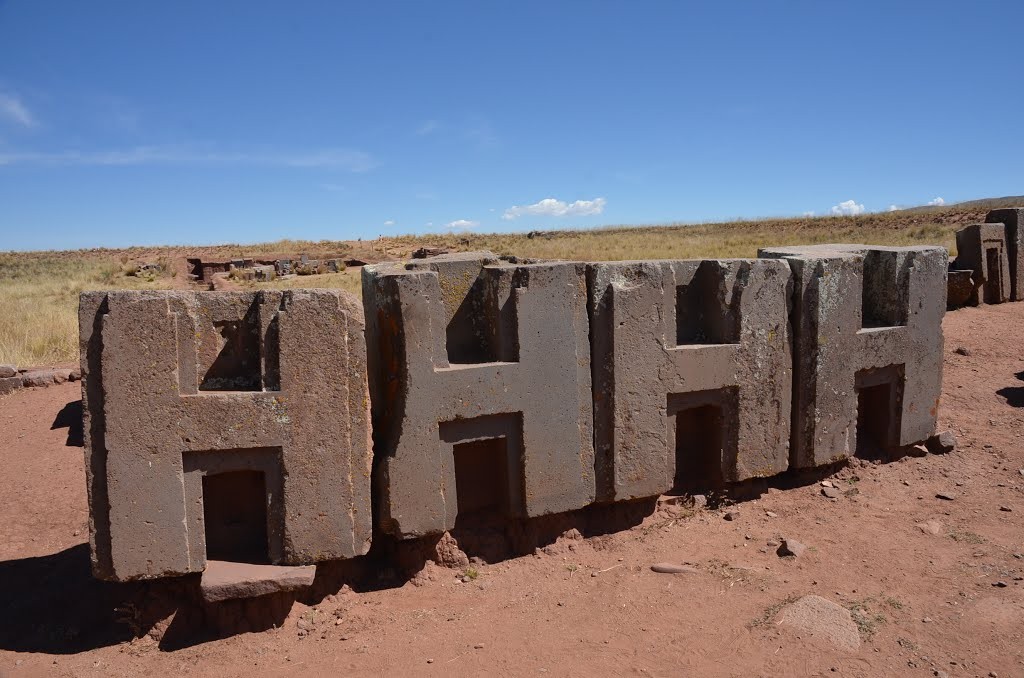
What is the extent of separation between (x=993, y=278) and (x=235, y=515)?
1298 centimetres

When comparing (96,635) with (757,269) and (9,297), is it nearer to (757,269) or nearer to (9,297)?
(757,269)

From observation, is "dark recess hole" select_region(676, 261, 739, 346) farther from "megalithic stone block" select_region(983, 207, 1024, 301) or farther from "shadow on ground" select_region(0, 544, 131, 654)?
"megalithic stone block" select_region(983, 207, 1024, 301)

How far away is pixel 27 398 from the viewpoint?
9.02 m

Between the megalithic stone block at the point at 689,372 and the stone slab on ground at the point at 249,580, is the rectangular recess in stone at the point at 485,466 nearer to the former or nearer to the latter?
the megalithic stone block at the point at 689,372

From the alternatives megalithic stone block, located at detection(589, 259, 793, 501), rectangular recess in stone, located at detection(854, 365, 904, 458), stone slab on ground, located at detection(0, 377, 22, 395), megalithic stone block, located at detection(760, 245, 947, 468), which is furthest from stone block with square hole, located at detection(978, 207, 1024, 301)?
stone slab on ground, located at detection(0, 377, 22, 395)

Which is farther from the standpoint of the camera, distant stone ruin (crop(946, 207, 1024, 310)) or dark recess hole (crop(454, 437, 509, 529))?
distant stone ruin (crop(946, 207, 1024, 310))

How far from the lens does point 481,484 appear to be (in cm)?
459

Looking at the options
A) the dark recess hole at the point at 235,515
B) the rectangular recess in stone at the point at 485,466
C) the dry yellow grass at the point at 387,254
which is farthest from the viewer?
the dry yellow grass at the point at 387,254

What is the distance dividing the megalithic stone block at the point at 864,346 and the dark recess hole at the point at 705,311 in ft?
1.91

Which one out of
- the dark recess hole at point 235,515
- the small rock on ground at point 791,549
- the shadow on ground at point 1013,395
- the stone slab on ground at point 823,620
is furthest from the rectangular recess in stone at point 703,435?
the shadow on ground at point 1013,395

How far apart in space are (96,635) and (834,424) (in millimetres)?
4786

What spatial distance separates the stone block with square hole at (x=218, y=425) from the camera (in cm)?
358

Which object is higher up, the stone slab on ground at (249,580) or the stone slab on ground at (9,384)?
the stone slab on ground at (9,384)

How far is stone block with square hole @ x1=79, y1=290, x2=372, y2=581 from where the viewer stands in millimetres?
3578
